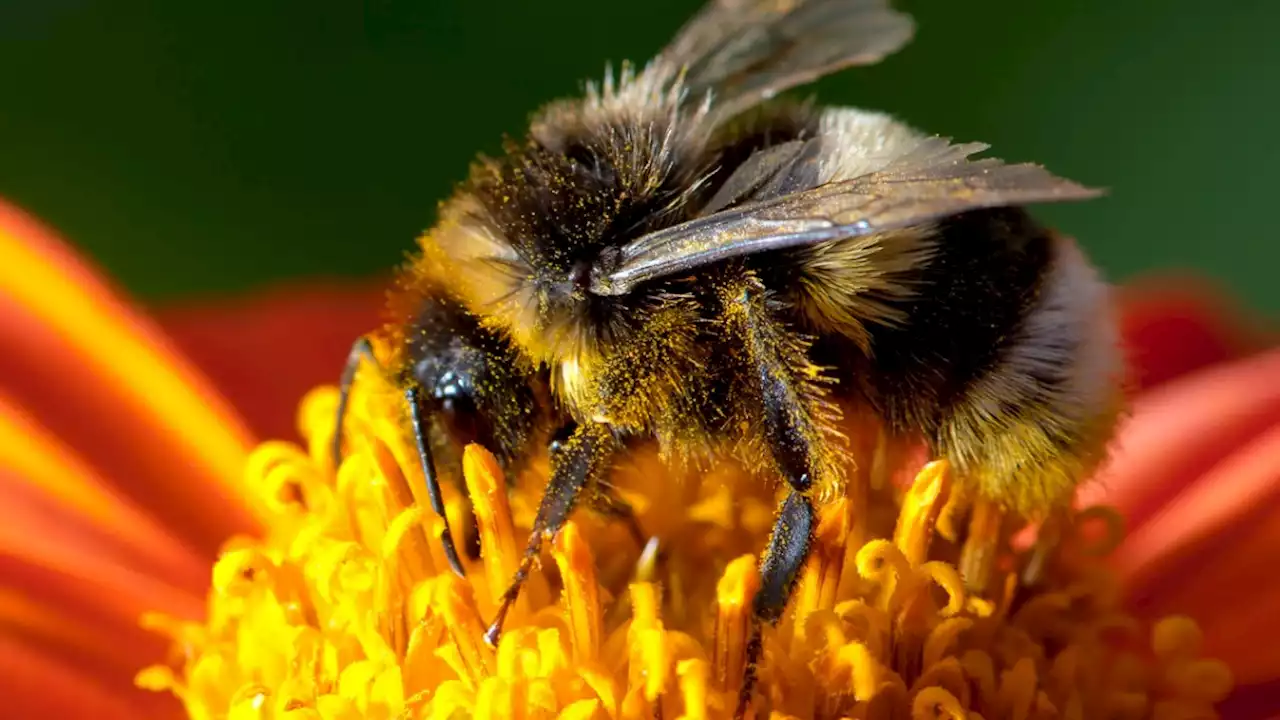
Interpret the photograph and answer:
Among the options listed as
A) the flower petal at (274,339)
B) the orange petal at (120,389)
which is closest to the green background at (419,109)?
the flower petal at (274,339)

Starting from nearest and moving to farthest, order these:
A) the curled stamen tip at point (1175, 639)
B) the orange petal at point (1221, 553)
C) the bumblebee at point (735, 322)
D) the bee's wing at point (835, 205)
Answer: the bee's wing at point (835, 205)
the bumblebee at point (735, 322)
the curled stamen tip at point (1175, 639)
the orange petal at point (1221, 553)

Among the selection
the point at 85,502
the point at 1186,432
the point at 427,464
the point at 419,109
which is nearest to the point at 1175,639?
the point at 1186,432

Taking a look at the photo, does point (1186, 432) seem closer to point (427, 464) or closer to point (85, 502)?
point (427, 464)

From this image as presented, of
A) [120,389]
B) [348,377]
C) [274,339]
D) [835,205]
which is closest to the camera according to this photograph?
[835,205]

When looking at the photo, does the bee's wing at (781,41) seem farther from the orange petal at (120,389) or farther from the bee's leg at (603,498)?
the orange petal at (120,389)

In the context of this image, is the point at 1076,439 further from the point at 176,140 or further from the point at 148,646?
the point at 176,140

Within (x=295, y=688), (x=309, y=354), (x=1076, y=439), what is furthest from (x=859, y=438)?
(x=309, y=354)

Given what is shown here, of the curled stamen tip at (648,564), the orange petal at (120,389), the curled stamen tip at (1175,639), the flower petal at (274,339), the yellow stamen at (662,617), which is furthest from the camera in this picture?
the flower petal at (274,339)

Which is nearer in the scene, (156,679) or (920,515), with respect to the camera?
(920,515)
